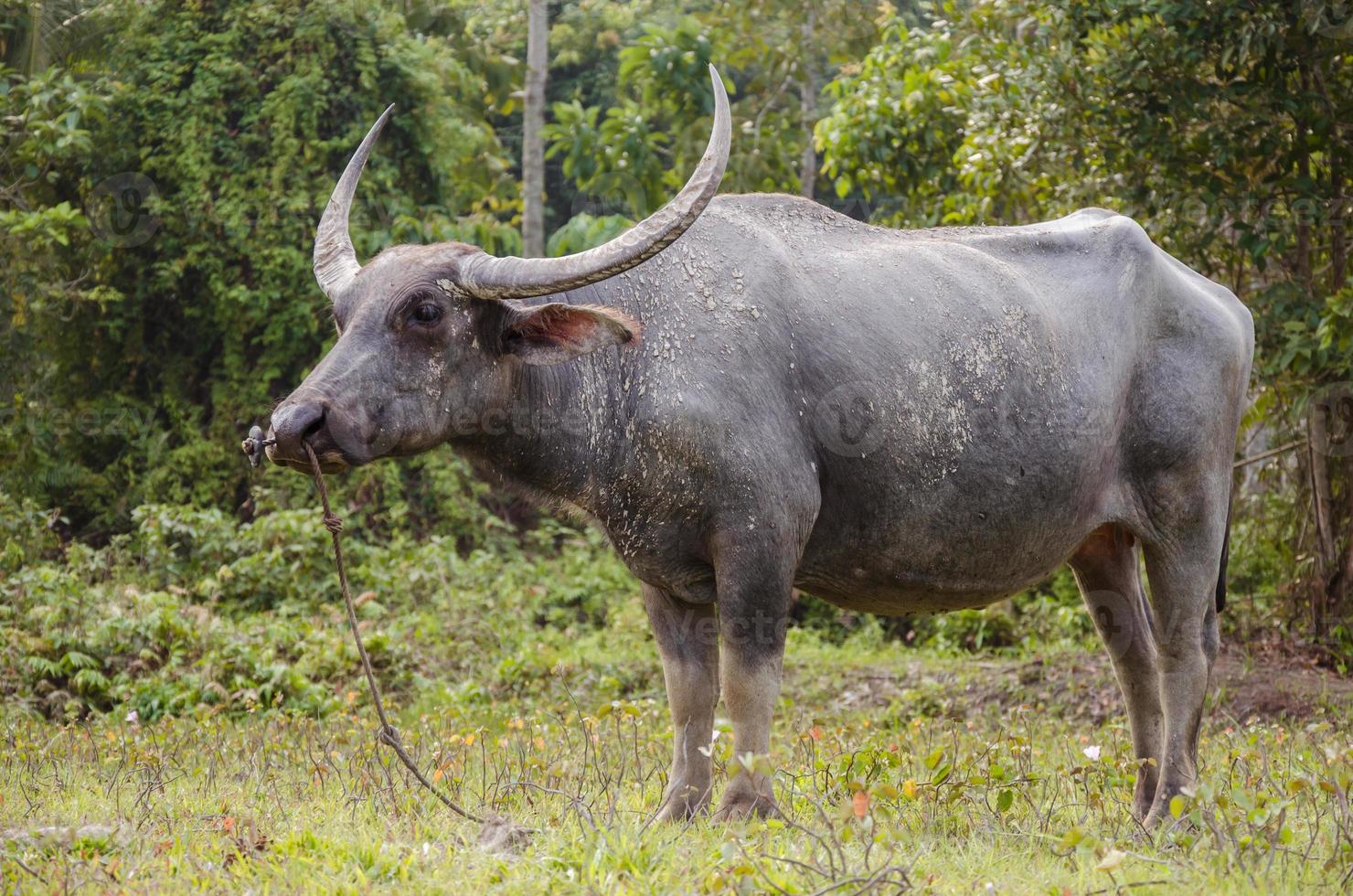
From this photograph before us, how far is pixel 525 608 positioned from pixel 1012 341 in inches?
231

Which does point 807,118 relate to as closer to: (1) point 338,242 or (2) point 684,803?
(1) point 338,242

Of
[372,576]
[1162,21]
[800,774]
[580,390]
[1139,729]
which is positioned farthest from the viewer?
[372,576]

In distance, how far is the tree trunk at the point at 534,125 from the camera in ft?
36.3

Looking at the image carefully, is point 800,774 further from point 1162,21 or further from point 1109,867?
point 1162,21

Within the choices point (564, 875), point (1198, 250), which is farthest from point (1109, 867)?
point (1198, 250)

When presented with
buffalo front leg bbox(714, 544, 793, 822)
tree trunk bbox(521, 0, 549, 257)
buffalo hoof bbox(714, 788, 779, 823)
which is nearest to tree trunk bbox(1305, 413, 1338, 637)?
buffalo front leg bbox(714, 544, 793, 822)

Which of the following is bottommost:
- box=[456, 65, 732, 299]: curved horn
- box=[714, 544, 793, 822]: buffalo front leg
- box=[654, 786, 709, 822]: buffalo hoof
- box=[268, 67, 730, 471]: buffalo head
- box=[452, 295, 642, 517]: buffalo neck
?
box=[654, 786, 709, 822]: buffalo hoof

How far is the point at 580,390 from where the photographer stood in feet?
13.9

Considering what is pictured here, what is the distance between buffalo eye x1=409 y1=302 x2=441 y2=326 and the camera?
4059 mm

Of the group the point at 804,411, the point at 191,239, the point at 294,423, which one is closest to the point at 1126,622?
the point at 804,411

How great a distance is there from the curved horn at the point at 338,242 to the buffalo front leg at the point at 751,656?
154 centimetres

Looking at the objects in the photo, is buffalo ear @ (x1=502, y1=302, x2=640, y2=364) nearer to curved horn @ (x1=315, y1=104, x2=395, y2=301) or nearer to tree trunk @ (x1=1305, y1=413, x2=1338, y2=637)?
curved horn @ (x1=315, y1=104, x2=395, y2=301)

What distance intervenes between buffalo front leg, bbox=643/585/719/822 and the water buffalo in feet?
0.04

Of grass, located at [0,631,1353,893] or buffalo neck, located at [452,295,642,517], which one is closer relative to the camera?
grass, located at [0,631,1353,893]
